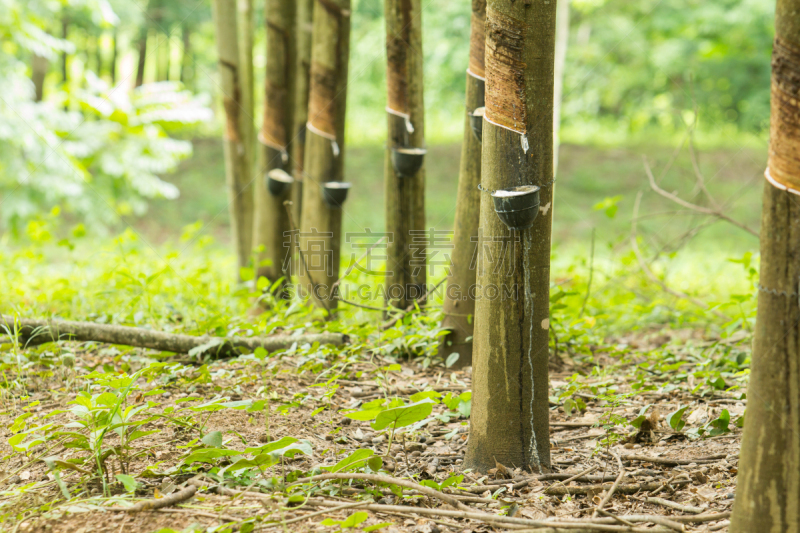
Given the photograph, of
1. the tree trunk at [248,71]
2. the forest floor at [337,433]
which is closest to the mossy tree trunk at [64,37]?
the tree trunk at [248,71]

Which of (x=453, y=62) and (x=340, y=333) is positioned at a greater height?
(x=453, y=62)

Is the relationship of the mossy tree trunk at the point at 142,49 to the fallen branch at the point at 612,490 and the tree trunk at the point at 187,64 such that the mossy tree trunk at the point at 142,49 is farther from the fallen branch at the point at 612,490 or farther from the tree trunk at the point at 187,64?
the fallen branch at the point at 612,490

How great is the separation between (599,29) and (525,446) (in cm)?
1888

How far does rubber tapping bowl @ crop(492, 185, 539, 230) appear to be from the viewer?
1.84 metres

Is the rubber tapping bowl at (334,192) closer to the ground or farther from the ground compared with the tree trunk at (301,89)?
closer to the ground

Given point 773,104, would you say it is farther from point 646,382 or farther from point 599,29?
point 599,29

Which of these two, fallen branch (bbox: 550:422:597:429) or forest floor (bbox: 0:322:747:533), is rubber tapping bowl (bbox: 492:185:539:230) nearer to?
forest floor (bbox: 0:322:747:533)

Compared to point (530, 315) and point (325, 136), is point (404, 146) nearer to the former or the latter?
point (325, 136)

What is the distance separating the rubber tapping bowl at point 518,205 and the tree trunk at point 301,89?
322 centimetres

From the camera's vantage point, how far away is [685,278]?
23.8ft

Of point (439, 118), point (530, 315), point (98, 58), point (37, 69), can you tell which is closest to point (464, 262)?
point (530, 315)

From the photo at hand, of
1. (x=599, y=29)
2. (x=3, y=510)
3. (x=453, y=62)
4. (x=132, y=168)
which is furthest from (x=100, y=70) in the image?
(x=3, y=510)

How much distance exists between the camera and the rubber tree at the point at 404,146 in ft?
11.6

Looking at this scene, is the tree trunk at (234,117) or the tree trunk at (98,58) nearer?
the tree trunk at (234,117)
